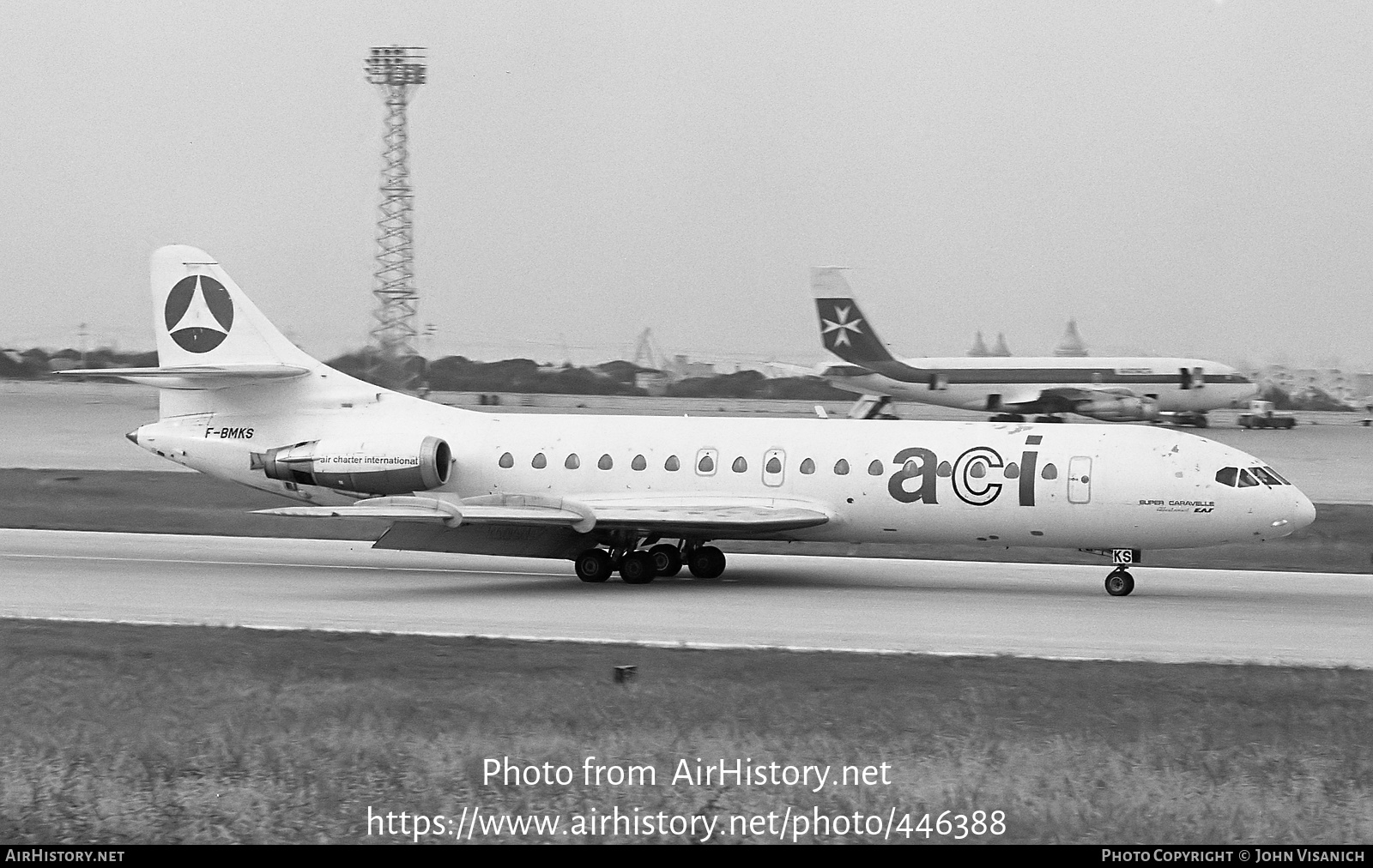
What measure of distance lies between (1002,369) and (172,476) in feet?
96.4

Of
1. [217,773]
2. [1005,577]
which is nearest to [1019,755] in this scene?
[217,773]

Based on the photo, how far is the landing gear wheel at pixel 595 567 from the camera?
25578 millimetres

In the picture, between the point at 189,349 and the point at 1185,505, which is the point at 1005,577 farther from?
the point at 189,349

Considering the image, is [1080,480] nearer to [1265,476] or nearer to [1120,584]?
[1120,584]

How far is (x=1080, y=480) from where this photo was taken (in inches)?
955

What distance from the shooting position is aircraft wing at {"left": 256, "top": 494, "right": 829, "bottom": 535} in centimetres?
2425

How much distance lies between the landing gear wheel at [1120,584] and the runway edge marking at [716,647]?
6.66 m

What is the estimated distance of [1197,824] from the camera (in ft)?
31.3

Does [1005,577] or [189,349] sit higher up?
[189,349]

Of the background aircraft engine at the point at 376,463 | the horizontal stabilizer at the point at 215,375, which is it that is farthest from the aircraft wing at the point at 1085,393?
the horizontal stabilizer at the point at 215,375

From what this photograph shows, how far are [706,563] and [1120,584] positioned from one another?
681 centimetres

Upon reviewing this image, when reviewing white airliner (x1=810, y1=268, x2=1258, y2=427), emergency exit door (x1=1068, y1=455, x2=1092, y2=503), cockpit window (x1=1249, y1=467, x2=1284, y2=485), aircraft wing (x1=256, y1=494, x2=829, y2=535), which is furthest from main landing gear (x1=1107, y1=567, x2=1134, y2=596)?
white airliner (x1=810, y1=268, x2=1258, y2=427)

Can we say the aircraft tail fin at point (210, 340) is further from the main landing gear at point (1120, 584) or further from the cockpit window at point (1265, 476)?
the cockpit window at point (1265, 476)

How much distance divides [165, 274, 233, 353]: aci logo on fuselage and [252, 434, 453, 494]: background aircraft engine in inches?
A: 130
